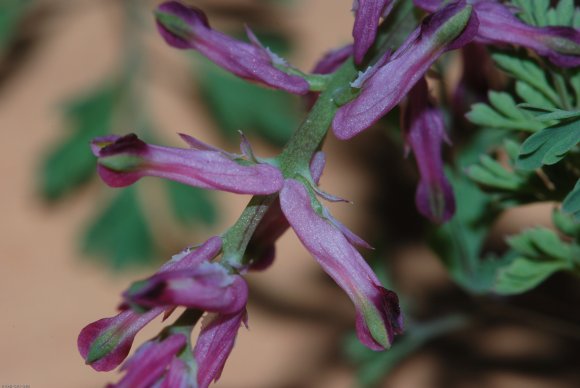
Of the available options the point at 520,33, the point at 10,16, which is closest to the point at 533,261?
the point at 520,33

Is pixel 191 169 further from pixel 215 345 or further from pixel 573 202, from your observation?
pixel 573 202

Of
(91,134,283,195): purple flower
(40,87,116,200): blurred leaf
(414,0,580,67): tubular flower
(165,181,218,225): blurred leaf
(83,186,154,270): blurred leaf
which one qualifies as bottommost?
(165,181,218,225): blurred leaf

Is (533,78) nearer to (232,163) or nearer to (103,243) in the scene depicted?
(232,163)

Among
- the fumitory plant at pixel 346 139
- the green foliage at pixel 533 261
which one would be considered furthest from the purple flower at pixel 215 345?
the green foliage at pixel 533 261

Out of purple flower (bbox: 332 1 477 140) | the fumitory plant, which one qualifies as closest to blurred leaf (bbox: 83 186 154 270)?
the fumitory plant

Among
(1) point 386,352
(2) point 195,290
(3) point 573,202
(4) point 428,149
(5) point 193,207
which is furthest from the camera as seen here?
(5) point 193,207

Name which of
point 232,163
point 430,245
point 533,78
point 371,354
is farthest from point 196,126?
point 232,163

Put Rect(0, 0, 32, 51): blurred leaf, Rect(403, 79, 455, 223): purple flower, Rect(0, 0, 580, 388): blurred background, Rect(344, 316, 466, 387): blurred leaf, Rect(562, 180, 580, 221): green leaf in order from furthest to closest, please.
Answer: Rect(0, 0, 32, 51): blurred leaf < Rect(0, 0, 580, 388): blurred background < Rect(344, 316, 466, 387): blurred leaf < Rect(403, 79, 455, 223): purple flower < Rect(562, 180, 580, 221): green leaf

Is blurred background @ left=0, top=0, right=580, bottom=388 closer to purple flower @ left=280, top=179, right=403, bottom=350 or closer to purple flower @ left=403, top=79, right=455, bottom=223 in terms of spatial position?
purple flower @ left=403, top=79, right=455, bottom=223
